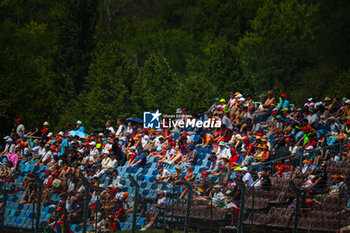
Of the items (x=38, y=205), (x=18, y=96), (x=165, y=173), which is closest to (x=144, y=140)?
(x=165, y=173)

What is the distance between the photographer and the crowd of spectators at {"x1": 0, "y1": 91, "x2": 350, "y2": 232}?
1298 centimetres

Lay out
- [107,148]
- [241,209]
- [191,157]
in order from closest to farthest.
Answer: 1. [241,209]
2. [191,157]
3. [107,148]

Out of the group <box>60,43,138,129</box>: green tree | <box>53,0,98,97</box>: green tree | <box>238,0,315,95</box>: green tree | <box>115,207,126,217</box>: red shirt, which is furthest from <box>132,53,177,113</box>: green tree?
<box>115,207,126,217</box>: red shirt

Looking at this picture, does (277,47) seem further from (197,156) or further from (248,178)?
(248,178)

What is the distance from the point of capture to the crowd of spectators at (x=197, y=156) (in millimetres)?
12977

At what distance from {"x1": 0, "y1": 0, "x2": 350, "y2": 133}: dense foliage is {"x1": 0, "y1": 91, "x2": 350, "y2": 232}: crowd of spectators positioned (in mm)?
12844

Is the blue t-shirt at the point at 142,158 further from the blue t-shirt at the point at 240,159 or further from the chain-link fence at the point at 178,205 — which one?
the chain-link fence at the point at 178,205

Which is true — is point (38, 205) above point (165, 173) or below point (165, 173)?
below

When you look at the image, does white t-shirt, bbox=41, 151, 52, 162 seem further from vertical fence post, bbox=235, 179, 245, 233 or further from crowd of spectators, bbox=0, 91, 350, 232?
vertical fence post, bbox=235, 179, 245, 233

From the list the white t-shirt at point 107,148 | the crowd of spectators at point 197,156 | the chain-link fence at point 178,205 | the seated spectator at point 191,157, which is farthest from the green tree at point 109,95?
the chain-link fence at point 178,205

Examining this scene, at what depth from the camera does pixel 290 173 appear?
16344 millimetres

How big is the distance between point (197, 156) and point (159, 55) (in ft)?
123

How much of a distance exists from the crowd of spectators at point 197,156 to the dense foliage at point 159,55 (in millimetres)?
12844

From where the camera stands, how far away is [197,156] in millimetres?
21438
